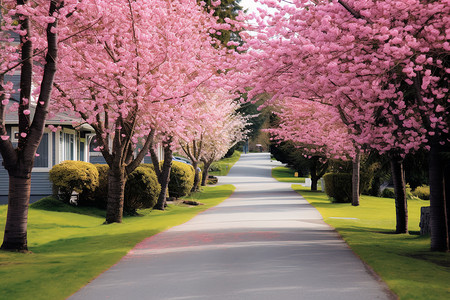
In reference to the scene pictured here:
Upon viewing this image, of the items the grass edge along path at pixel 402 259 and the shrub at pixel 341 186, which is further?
the shrub at pixel 341 186

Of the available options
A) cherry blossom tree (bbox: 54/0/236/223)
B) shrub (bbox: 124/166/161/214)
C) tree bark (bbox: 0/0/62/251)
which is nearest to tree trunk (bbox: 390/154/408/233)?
cherry blossom tree (bbox: 54/0/236/223)

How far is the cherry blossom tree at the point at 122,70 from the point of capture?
55.5 ft

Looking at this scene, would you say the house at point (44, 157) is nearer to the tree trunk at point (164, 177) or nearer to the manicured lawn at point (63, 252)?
the manicured lawn at point (63, 252)

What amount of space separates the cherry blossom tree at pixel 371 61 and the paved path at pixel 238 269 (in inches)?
135

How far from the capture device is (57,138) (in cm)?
2623

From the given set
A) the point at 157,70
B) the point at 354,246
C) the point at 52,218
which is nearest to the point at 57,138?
the point at 52,218

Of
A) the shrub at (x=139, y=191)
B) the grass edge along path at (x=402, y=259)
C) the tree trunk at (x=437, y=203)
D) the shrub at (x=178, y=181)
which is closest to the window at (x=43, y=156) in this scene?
the shrub at (x=139, y=191)

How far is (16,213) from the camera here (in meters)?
12.5

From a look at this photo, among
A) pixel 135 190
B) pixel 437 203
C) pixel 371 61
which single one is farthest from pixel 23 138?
pixel 135 190

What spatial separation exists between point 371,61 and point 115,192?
11272mm

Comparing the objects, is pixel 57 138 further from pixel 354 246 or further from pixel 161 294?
pixel 161 294

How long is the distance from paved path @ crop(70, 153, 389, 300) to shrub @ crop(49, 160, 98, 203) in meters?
7.39

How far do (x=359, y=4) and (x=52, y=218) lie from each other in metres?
14.3

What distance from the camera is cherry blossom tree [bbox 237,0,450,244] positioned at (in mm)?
10578
